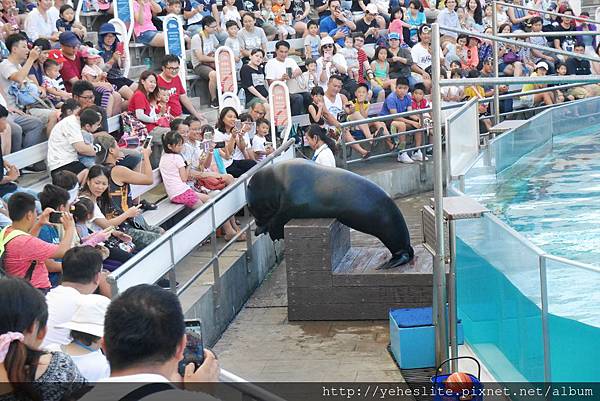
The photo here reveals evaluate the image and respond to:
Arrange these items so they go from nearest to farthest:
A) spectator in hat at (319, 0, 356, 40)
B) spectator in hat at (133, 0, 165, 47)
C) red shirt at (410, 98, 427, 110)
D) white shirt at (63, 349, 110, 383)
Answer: white shirt at (63, 349, 110, 383) < spectator in hat at (133, 0, 165, 47) < red shirt at (410, 98, 427, 110) < spectator in hat at (319, 0, 356, 40)

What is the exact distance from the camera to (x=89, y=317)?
579 centimetres

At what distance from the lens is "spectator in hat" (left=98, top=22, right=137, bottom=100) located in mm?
13475

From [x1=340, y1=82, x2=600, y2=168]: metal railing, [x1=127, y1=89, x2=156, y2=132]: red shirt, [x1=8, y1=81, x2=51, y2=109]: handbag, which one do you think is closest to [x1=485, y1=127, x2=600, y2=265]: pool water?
[x1=340, y1=82, x2=600, y2=168]: metal railing

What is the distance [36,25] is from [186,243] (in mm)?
6077

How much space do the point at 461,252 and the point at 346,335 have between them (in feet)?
5.67

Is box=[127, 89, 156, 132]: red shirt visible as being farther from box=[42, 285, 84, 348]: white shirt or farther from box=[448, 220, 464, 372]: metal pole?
box=[42, 285, 84, 348]: white shirt

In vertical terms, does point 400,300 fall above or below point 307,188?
below

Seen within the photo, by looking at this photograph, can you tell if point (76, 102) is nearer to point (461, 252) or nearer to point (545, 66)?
point (461, 252)

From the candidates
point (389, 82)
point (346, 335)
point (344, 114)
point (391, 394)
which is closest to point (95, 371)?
point (391, 394)

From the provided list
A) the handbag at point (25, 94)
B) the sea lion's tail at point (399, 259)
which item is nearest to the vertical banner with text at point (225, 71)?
the handbag at point (25, 94)

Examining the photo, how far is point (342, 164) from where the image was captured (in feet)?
48.9

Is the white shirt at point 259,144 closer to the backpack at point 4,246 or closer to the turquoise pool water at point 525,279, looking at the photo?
the turquoise pool water at point 525,279

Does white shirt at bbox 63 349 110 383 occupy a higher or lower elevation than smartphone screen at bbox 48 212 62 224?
lower

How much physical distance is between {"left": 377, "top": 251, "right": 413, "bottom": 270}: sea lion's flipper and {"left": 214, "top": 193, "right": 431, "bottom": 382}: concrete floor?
22.7 inches
